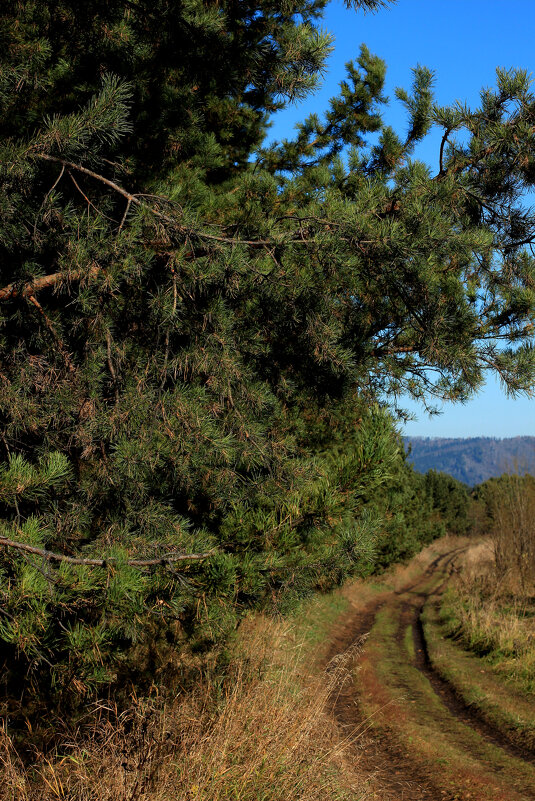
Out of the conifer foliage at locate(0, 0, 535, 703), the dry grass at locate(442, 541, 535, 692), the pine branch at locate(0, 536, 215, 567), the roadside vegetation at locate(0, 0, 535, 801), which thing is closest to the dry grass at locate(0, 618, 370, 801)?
the roadside vegetation at locate(0, 0, 535, 801)

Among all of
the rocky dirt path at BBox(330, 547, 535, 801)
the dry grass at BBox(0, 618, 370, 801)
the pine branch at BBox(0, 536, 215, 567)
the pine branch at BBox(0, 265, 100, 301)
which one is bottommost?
the rocky dirt path at BBox(330, 547, 535, 801)

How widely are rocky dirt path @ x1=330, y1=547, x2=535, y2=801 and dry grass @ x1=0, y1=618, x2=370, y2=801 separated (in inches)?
24.0

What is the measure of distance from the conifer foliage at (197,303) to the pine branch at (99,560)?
3 cm

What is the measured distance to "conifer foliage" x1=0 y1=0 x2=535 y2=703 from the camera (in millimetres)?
3115

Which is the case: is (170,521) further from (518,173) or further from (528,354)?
(518,173)

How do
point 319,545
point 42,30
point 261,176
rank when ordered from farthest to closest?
point 261,176
point 42,30
point 319,545

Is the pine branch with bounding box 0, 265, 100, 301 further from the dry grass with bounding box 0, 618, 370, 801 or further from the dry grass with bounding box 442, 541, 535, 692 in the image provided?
the dry grass with bounding box 442, 541, 535, 692

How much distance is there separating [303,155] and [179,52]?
2641 millimetres

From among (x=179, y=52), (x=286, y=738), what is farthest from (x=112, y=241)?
(x=286, y=738)

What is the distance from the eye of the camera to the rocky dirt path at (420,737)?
18.8ft

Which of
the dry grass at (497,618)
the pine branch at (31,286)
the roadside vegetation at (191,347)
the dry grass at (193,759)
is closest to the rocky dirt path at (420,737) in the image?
the dry grass at (193,759)

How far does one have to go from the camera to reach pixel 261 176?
4789 mm

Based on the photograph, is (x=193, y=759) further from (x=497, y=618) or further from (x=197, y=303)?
(x=497, y=618)

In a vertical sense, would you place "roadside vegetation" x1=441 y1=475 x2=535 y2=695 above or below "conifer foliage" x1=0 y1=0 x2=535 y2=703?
below
